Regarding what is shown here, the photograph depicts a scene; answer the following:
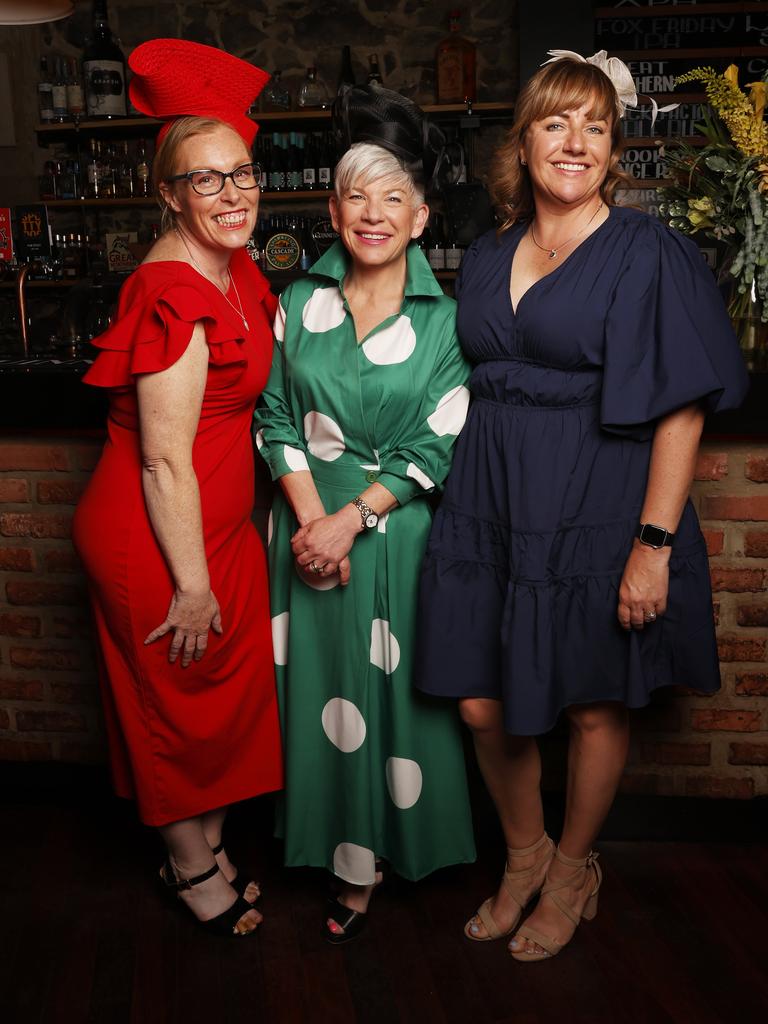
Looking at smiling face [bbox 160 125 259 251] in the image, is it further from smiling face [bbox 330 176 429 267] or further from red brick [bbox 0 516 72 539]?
red brick [bbox 0 516 72 539]

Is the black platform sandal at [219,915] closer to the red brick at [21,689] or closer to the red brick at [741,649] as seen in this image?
the red brick at [21,689]

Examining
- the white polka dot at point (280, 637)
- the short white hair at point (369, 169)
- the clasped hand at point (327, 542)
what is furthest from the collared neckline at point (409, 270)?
the white polka dot at point (280, 637)

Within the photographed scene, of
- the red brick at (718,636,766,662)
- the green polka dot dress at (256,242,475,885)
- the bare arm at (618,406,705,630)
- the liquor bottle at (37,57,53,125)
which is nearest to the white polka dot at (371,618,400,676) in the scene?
the green polka dot dress at (256,242,475,885)

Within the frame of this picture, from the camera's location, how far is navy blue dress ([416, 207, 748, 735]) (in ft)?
5.42

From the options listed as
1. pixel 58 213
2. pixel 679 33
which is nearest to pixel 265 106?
pixel 58 213

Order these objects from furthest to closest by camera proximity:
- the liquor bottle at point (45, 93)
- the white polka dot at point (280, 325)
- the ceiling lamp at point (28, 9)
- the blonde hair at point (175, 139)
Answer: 1. the liquor bottle at point (45, 93)
2. the ceiling lamp at point (28, 9)
3. the white polka dot at point (280, 325)
4. the blonde hair at point (175, 139)

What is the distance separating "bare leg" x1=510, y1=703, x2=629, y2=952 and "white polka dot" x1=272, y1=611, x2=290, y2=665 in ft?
2.00

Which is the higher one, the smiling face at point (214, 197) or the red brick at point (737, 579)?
the smiling face at point (214, 197)

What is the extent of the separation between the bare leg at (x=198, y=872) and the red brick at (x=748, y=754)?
1177mm

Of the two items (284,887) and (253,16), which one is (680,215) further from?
(253,16)

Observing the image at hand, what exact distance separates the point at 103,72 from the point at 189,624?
4.54m

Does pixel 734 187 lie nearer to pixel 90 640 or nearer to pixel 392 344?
pixel 392 344

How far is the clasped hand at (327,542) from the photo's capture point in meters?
1.83

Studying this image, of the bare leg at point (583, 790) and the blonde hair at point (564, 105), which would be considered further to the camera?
the bare leg at point (583, 790)
